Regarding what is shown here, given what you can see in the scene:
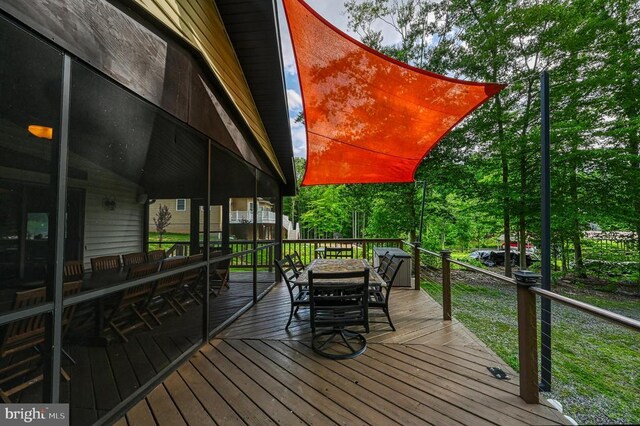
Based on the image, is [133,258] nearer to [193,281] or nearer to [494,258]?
[193,281]

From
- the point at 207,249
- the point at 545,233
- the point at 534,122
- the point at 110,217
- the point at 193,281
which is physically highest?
the point at 534,122

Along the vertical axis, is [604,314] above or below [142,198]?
below

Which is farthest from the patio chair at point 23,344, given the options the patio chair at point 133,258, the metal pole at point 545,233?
the metal pole at point 545,233

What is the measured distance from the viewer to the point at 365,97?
3.38 m

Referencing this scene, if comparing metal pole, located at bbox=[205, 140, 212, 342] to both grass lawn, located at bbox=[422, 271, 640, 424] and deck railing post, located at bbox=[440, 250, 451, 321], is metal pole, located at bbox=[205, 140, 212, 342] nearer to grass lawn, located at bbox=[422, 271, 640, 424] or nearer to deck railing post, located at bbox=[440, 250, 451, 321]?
deck railing post, located at bbox=[440, 250, 451, 321]

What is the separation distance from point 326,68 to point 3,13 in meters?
2.64

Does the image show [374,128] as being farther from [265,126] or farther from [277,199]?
[277,199]

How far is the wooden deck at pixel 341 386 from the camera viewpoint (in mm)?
1874

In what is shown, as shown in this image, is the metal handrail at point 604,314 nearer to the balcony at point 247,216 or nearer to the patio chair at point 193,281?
the patio chair at point 193,281

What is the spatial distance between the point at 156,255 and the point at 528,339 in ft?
10.8

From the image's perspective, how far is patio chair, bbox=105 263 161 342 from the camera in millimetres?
2039

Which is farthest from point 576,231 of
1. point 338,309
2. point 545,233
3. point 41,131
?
point 41,131

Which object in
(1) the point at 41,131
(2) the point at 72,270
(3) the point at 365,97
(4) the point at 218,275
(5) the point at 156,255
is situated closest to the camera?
(1) the point at 41,131

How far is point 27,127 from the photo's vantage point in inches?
53.3
